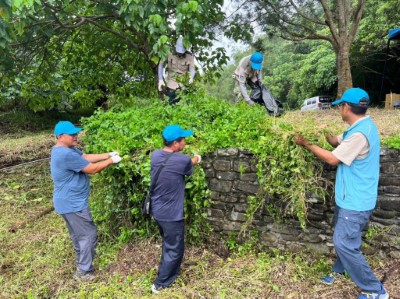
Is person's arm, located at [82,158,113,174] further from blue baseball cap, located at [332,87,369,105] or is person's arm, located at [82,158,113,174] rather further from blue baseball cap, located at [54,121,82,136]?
blue baseball cap, located at [332,87,369,105]

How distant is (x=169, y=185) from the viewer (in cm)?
351

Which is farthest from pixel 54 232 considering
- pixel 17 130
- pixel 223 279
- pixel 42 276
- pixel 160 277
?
pixel 17 130

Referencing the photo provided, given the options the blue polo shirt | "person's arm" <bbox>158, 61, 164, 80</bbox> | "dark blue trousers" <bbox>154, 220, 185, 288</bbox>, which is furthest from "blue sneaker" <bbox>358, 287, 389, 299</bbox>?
"person's arm" <bbox>158, 61, 164, 80</bbox>

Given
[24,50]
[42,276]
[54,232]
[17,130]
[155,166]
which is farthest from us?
[17,130]

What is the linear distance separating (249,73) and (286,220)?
290 centimetres

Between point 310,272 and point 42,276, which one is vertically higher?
point 310,272

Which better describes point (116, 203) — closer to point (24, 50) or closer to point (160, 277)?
point (160, 277)

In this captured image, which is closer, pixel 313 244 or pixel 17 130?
pixel 313 244

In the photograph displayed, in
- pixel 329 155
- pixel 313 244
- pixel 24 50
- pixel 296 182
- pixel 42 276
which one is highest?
pixel 24 50

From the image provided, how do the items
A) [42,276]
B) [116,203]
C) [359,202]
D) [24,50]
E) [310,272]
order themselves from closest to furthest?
[359,202] < [310,272] < [42,276] < [116,203] < [24,50]

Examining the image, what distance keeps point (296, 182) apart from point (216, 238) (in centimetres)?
131

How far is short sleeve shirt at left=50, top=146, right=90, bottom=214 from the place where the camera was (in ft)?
12.4

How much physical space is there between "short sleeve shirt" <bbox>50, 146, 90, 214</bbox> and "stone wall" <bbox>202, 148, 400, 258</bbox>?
4.76 ft

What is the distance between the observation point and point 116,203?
470cm
